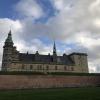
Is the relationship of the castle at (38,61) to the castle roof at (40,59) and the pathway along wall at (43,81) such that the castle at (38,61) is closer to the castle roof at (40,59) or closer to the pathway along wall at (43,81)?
the castle roof at (40,59)

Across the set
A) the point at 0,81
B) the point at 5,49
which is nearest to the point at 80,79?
the point at 0,81

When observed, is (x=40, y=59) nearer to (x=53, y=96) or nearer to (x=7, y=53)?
(x=7, y=53)

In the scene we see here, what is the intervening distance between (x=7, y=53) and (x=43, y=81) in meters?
34.5

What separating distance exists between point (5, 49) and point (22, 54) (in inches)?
266

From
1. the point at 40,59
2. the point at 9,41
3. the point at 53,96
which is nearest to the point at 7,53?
the point at 9,41

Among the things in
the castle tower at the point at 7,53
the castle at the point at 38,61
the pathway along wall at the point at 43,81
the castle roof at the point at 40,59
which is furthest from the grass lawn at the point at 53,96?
the castle roof at the point at 40,59

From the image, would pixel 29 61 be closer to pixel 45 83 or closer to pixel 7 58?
pixel 7 58

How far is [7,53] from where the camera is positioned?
7388 centimetres

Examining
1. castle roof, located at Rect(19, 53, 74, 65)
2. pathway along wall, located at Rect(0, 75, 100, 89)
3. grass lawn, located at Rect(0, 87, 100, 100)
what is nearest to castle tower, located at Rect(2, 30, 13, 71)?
castle roof, located at Rect(19, 53, 74, 65)

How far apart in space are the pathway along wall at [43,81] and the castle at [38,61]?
30.6 m

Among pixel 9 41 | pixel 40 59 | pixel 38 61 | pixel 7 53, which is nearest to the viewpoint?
pixel 7 53

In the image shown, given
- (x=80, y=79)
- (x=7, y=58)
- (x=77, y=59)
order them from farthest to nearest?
(x=77, y=59)
(x=7, y=58)
(x=80, y=79)

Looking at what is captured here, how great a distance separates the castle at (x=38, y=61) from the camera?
7262 centimetres

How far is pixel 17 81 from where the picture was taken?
134 feet
